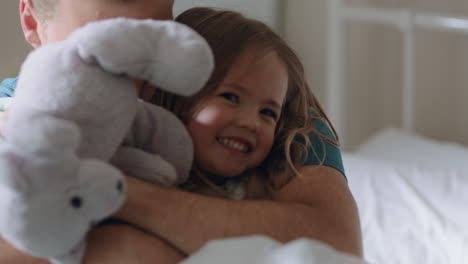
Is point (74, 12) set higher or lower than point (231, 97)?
higher

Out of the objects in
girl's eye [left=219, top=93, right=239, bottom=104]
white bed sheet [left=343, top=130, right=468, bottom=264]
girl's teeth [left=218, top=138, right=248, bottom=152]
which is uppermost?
girl's eye [left=219, top=93, right=239, bottom=104]

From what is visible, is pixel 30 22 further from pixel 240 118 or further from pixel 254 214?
pixel 254 214

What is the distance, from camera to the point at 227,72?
0.98 metres

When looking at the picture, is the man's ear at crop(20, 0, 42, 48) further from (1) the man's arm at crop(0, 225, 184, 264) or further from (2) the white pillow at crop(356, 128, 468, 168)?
(2) the white pillow at crop(356, 128, 468, 168)

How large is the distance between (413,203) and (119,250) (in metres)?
1.13

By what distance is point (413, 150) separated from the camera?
2135mm

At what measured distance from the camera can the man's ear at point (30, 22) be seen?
41.9 inches

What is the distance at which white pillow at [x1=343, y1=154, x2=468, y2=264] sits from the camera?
4.98 ft

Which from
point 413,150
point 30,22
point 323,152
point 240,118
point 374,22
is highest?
point 30,22

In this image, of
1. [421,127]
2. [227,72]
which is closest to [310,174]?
[227,72]

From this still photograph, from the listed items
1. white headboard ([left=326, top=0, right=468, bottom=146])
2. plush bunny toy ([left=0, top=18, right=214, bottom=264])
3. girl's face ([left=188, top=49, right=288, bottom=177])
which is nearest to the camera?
plush bunny toy ([left=0, top=18, right=214, bottom=264])

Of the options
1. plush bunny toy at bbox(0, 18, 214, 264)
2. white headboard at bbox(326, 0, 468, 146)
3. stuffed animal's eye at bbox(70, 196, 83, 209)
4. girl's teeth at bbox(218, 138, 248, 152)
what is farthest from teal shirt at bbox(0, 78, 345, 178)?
white headboard at bbox(326, 0, 468, 146)

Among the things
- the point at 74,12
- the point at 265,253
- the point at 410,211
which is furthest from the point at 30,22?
the point at 410,211

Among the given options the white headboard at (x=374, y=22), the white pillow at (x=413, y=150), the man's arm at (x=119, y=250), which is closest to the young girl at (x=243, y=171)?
the man's arm at (x=119, y=250)
